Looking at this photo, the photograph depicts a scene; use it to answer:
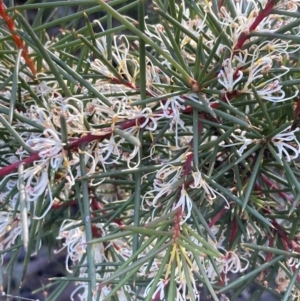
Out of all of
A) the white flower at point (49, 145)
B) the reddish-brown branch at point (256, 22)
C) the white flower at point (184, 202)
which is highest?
the reddish-brown branch at point (256, 22)

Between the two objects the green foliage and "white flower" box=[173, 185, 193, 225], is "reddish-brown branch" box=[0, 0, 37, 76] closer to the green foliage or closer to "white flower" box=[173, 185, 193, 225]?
the green foliage

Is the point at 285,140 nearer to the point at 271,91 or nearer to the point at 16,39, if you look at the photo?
the point at 271,91

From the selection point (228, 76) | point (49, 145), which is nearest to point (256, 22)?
point (228, 76)

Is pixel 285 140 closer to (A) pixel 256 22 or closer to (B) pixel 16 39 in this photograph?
(A) pixel 256 22

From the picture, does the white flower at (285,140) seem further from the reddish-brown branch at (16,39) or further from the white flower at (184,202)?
the reddish-brown branch at (16,39)

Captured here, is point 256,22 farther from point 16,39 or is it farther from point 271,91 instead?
point 16,39

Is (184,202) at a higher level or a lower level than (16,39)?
lower

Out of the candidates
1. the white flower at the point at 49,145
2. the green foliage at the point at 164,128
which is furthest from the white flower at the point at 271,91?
the white flower at the point at 49,145

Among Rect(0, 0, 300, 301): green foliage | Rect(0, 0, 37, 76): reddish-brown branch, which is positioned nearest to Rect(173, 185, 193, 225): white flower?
Rect(0, 0, 300, 301): green foliage

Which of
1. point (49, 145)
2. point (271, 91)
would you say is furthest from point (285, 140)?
point (49, 145)

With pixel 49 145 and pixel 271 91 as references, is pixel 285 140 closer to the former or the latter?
pixel 271 91

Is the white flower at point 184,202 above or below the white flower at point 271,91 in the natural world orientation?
below

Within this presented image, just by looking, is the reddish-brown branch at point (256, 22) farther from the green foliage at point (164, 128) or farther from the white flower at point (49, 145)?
the white flower at point (49, 145)

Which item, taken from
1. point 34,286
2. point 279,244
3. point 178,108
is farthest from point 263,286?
point 34,286
